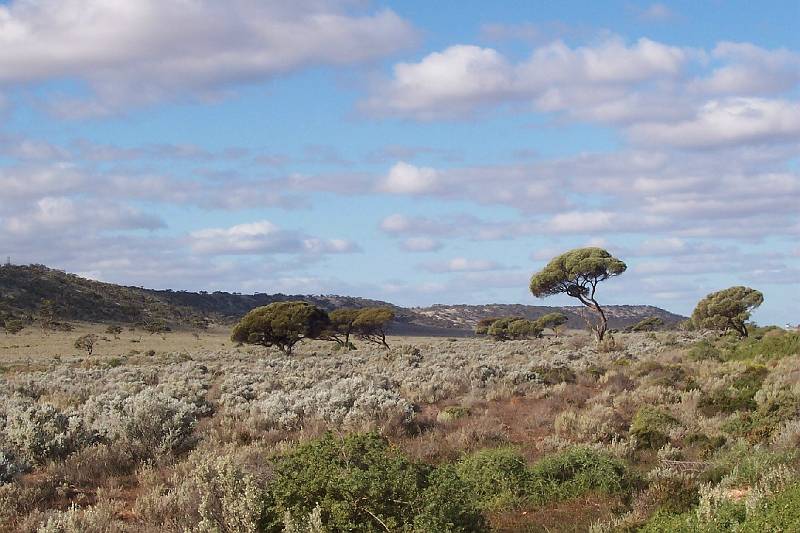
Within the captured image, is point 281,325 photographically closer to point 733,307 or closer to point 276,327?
point 276,327

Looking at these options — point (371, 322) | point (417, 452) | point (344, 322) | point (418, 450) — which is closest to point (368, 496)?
point (417, 452)

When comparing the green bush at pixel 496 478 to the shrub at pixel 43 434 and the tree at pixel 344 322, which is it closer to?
the shrub at pixel 43 434

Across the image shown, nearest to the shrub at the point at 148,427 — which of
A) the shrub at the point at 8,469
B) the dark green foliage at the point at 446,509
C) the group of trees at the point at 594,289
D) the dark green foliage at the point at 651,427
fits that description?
the shrub at the point at 8,469

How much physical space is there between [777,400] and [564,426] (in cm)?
525

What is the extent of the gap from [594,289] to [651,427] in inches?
1194

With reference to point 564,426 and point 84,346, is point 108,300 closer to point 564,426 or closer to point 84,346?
point 84,346

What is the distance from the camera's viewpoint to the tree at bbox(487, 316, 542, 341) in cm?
7662

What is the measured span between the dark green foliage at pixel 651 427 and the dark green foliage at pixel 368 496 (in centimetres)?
763

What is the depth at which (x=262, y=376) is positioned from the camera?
22.8m

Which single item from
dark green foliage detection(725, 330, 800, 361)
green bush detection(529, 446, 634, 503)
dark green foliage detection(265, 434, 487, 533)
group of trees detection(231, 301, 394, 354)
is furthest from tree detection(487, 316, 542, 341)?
dark green foliage detection(265, 434, 487, 533)

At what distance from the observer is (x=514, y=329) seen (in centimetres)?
7706

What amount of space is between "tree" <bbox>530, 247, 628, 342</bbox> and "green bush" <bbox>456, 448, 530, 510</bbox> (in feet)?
105

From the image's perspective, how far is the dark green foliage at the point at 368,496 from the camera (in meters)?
6.65

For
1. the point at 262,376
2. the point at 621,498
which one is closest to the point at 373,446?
the point at 621,498
